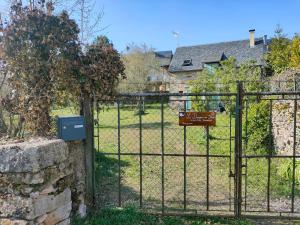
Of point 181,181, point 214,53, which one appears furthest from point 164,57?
point 181,181

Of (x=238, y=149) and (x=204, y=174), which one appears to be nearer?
(x=238, y=149)

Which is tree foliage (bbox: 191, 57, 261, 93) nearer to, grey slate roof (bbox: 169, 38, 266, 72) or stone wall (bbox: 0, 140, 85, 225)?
stone wall (bbox: 0, 140, 85, 225)

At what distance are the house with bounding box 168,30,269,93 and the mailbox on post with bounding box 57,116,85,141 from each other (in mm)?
25419

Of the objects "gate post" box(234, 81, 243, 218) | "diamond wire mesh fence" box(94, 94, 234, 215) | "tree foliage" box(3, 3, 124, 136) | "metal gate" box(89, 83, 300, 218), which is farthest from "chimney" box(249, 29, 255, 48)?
"tree foliage" box(3, 3, 124, 136)

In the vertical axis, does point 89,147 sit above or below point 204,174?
above

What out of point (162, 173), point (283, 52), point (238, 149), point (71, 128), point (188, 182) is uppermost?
point (283, 52)

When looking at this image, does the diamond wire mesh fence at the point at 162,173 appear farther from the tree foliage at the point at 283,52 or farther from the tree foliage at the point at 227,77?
the tree foliage at the point at 283,52

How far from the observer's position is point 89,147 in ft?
14.6

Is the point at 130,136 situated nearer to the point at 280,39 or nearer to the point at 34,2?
the point at 34,2

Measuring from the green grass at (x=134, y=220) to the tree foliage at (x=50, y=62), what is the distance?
1.39m

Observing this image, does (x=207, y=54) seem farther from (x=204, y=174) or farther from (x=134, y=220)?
(x=134, y=220)

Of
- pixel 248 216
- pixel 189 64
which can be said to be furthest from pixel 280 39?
pixel 248 216

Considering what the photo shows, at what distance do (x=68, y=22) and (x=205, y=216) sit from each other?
3366mm

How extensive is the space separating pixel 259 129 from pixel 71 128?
20.5 feet
